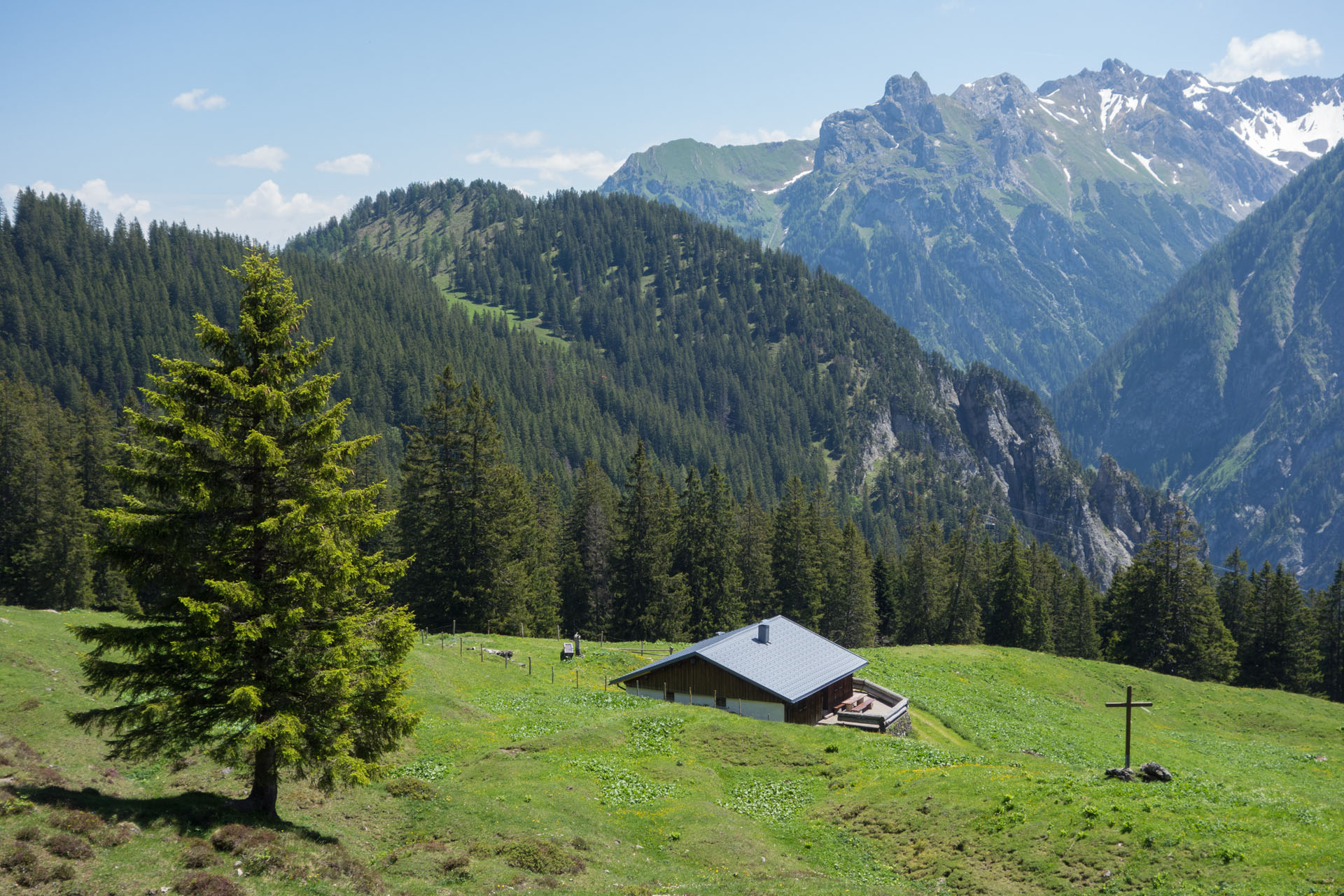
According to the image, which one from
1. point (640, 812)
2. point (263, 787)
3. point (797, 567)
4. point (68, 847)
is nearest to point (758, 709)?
point (640, 812)

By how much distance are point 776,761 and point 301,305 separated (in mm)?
26862

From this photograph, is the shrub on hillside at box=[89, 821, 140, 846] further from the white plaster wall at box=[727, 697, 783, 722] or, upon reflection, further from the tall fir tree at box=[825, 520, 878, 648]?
the tall fir tree at box=[825, 520, 878, 648]

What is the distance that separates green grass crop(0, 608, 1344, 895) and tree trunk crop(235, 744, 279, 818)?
930mm

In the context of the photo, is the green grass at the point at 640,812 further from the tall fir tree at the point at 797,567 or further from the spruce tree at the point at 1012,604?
the spruce tree at the point at 1012,604

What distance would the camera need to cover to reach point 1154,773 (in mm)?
30672

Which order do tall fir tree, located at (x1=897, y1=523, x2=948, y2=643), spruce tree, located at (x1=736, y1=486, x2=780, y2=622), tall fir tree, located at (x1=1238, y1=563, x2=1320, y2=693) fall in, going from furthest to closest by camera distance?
tall fir tree, located at (x1=897, y1=523, x2=948, y2=643)
tall fir tree, located at (x1=1238, y1=563, x2=1320, y2=693)
spruce tree, located at (x1=736, y1=486, x2=780, y2=622)

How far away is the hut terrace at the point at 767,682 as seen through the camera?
157ft

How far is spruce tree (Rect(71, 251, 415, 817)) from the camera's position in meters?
20.4

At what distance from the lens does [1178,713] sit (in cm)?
6388

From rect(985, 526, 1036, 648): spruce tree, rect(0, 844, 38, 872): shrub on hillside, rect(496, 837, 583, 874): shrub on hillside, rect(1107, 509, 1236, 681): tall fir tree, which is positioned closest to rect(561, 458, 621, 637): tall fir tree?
rect(985, 526, 1036, 648): spruce tree

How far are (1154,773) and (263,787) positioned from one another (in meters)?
29.5

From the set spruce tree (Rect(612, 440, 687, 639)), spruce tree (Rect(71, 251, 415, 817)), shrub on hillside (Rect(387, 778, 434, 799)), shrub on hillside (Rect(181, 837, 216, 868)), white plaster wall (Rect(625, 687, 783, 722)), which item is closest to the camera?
shrub on hillside (Rect(181, 837, 216, 868))

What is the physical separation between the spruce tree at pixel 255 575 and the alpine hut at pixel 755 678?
28541 mm

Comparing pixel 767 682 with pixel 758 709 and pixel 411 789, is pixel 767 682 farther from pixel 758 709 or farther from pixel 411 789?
pixel 411 789
